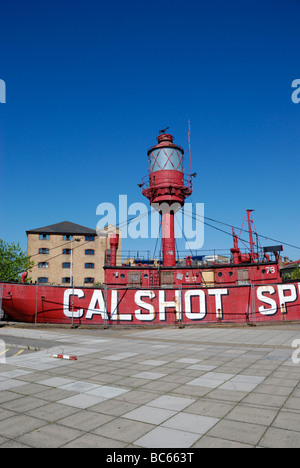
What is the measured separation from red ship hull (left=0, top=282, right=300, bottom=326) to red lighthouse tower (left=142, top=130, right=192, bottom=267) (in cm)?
522

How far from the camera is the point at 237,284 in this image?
24.3 metres

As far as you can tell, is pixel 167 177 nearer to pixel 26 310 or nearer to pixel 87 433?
pixel 26 310

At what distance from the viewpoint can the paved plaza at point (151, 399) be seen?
458 cm

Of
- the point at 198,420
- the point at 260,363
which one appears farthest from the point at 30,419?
the point at 260,363

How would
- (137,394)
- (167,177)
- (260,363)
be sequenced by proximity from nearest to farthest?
(137,394)
(260,363)
(167,177)

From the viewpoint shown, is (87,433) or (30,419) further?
(30,419)

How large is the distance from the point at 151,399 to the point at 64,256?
53.1 meters

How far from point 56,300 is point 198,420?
18.9 meters

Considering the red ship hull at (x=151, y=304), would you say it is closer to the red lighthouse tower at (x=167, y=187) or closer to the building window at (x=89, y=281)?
the red lighthouse tower at (x=167, y=187)

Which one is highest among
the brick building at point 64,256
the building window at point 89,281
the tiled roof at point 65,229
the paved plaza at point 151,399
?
the tiled roof at point 65,229

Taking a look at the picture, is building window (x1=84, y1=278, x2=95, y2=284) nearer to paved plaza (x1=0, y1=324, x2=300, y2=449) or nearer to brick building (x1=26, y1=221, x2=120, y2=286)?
brick building (x1=26, y1=221, x2=120, y2=286)

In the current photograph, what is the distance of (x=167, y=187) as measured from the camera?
93.0 feet

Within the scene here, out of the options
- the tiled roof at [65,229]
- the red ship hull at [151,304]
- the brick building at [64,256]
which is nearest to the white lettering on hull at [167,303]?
the red ship hull at [151,304]

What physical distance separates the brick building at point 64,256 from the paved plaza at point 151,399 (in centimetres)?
4591
